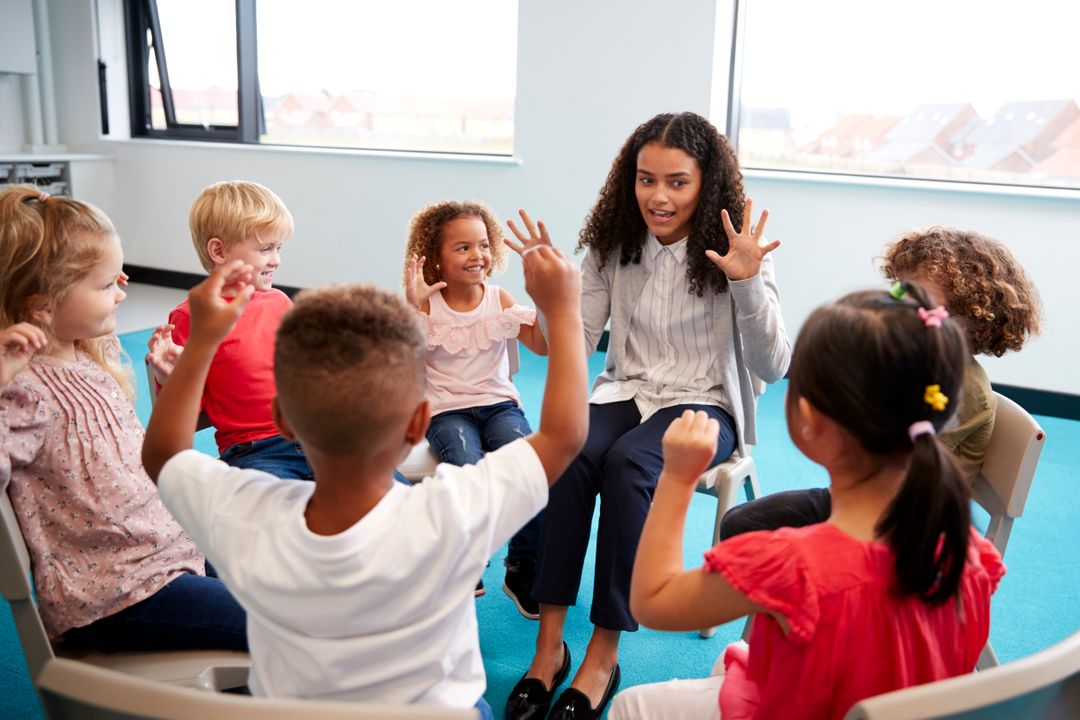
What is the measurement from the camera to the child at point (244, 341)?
5.80 ft

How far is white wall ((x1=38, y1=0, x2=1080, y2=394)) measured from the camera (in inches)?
145

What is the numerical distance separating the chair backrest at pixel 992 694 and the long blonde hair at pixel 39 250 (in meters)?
1.23

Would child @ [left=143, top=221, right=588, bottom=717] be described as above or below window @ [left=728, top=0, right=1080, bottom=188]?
below

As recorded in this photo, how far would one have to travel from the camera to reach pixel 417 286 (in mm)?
2127

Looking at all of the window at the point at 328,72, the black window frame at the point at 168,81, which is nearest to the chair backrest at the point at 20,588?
the window at the point at 328,72

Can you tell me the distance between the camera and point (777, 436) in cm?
342

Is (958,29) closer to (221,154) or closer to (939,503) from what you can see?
(939,503)

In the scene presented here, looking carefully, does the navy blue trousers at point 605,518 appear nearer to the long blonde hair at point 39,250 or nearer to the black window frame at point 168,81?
the long blonde hair at point 39,250

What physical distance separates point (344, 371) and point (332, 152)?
4458 millimetres

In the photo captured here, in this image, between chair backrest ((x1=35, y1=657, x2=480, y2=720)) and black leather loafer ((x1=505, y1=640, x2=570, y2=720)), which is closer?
chair backrest ((x1=35, y1=657, x2=480, y2=720))

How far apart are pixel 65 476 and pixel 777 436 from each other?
263cm

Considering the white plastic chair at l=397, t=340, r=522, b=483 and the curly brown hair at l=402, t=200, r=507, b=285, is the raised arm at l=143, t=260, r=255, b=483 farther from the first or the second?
the curly brown hair at l=402, t=200, r=507, b=285

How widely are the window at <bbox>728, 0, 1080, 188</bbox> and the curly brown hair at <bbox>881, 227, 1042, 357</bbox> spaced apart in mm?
2336

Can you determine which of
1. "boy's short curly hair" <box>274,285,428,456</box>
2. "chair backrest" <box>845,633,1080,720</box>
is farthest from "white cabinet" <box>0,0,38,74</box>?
"chair backrest" <box>845,633,1080,720</box>
